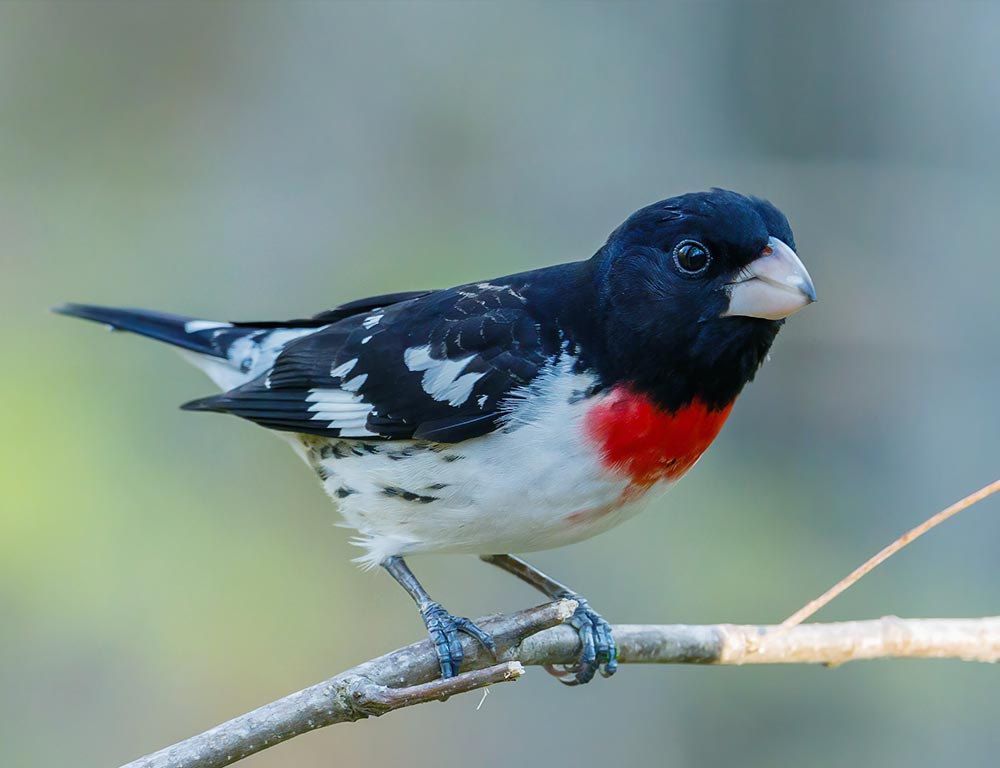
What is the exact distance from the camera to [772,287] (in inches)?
94.3

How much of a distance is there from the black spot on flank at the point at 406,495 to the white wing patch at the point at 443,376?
234 mm

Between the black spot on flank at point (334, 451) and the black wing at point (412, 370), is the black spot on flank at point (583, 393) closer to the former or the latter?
the black wing at point (412, 370)

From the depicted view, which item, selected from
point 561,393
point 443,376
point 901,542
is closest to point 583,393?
point 561,393

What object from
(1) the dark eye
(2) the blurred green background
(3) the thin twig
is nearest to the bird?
(1) the dark eye

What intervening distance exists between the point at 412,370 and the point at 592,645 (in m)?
0.83

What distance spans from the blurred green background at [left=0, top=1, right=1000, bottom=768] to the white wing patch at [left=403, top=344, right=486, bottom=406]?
2.26 meters

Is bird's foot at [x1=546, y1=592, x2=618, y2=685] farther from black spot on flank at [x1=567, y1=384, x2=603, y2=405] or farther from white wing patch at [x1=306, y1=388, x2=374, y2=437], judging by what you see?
white wing patch at [x1=306, y1=388, x2=374, y2=437]

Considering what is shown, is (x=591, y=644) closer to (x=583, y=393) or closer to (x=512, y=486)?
(x=512, y=486)

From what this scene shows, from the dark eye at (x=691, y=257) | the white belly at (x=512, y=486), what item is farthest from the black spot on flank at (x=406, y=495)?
the dark eye at (x=691, y=257)

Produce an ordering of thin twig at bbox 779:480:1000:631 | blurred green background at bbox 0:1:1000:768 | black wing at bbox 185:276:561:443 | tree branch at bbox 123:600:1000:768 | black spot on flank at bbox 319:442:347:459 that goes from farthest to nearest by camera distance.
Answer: blurred green background at bbox 0:1:1000:768 → black spot on flank at bbox 319:442:347:459 → black wing at bbox 185:276:561:443 → tree branch at bbox 123:600:1000:768 → thin twig at bbox 779:480:1000:631

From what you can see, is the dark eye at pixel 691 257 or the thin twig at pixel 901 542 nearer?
the thin twig at pixel 901 542

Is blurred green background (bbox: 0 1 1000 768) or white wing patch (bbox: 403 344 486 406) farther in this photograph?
blurred green background (bbox: 0 1 1000 768)

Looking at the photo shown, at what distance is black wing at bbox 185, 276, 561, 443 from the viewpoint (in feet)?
8.73

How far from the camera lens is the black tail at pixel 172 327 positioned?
141 inches
